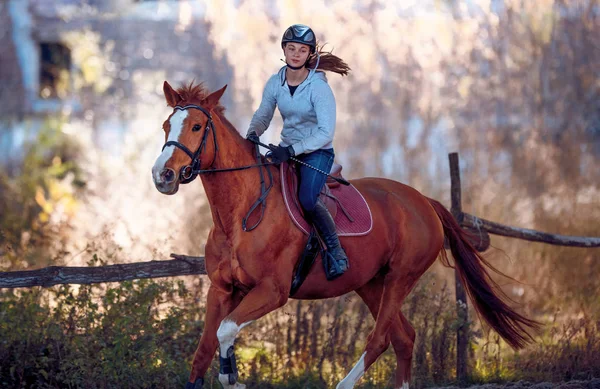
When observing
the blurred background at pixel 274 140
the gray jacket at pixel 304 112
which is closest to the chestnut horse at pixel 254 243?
the gray jacket at pixel 304 112

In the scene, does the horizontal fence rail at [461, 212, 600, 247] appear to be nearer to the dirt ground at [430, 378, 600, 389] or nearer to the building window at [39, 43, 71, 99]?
the dirt ground at [430, 378, 600, 389]

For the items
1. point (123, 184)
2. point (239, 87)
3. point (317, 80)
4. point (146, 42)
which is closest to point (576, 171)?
point (239, 87)

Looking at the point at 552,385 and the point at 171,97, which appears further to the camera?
the point at 552,385

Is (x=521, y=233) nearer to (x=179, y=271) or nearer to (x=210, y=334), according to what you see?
(x=179, y=271)

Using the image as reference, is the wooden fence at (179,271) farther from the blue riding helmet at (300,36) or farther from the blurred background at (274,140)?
the blue riding helmet at (300,36)

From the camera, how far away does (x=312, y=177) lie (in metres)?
5.89

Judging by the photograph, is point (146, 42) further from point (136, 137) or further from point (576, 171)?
point (576, 171)

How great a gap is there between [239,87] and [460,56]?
489cm

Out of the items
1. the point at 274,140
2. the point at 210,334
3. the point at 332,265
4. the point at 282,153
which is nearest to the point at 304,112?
the point at 282,153

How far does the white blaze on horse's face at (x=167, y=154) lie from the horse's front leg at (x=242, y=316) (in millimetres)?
957

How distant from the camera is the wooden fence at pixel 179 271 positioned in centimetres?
636

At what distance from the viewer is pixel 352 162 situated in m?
14.4

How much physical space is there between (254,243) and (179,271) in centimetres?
149

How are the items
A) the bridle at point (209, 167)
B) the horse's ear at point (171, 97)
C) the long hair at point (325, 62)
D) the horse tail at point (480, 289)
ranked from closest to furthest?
the bridle at point (209, 167)
the horse's ear at point (171, 97)
the long hair at point (325, 62)
the horse tail at point (480, 289)
